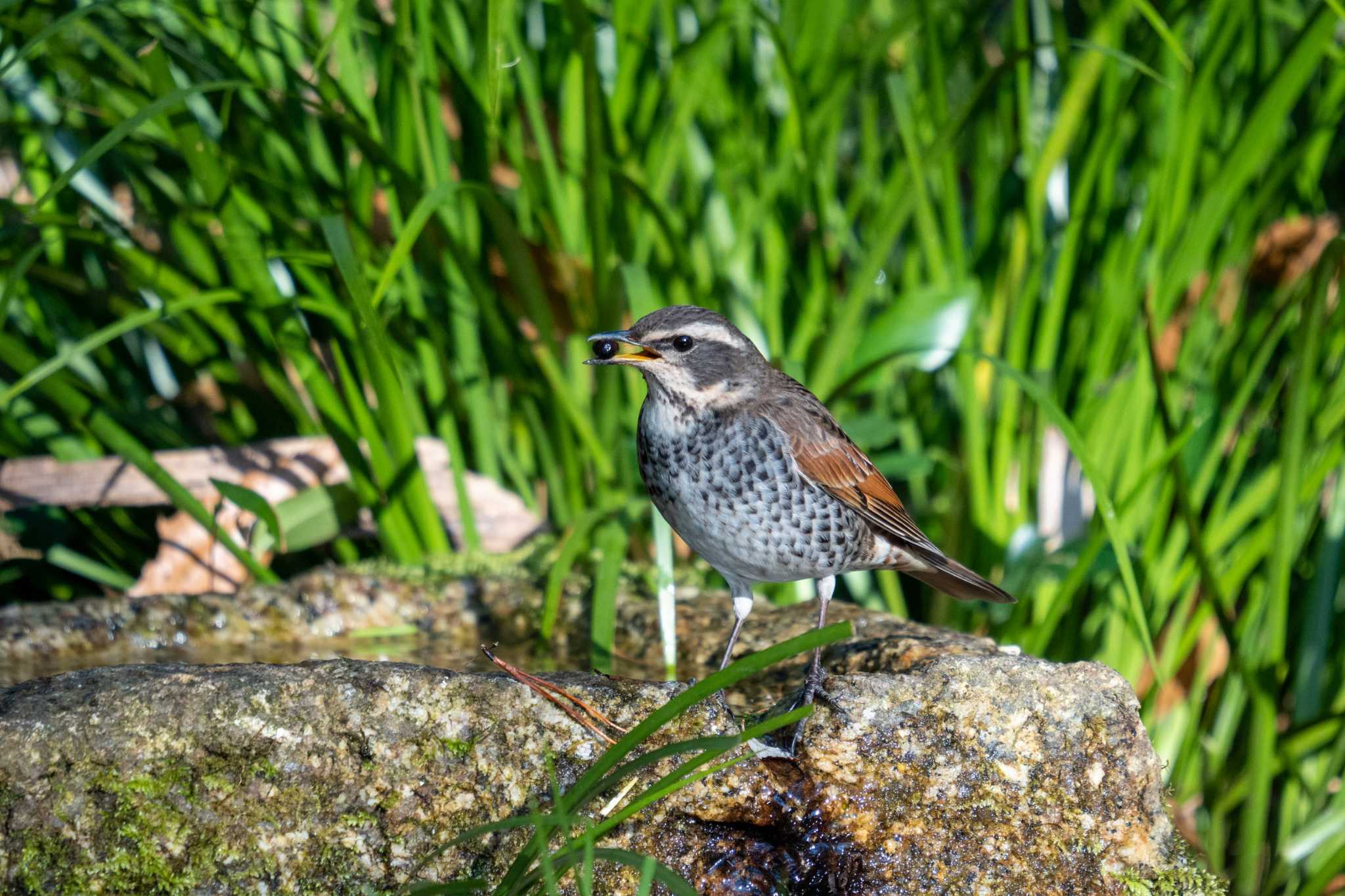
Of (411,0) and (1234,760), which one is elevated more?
(411,0)

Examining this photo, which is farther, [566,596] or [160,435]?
[160,435]

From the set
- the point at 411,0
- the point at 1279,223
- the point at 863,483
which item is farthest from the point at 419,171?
the point at 1279,223

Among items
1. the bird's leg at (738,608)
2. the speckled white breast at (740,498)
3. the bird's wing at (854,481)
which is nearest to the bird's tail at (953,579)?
the bird's wing at (854,481)

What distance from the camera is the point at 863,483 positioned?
3531 mm

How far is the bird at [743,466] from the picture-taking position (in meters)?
3.22

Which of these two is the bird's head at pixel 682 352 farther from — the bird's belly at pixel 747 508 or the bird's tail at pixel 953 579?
the bird's tail at pixel 953 579

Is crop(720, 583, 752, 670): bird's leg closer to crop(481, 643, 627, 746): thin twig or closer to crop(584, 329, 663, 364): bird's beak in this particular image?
crop(584, 329, 663, 364): bird's beak

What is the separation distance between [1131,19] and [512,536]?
9.56ft

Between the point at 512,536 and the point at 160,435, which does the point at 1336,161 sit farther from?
the point at 160,435

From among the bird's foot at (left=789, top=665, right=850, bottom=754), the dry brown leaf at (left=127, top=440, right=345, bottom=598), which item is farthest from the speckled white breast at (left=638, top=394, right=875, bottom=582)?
the dry brown leaf at (left=127, top=440, right=345, bottom=598)

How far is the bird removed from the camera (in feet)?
10.6

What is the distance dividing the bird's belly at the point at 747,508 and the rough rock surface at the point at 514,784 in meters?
0.61

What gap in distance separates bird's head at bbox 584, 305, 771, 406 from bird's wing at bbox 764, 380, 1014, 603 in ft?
0.52

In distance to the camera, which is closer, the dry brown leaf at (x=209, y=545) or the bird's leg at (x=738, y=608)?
the bird's leg at (x=738, y=608)
